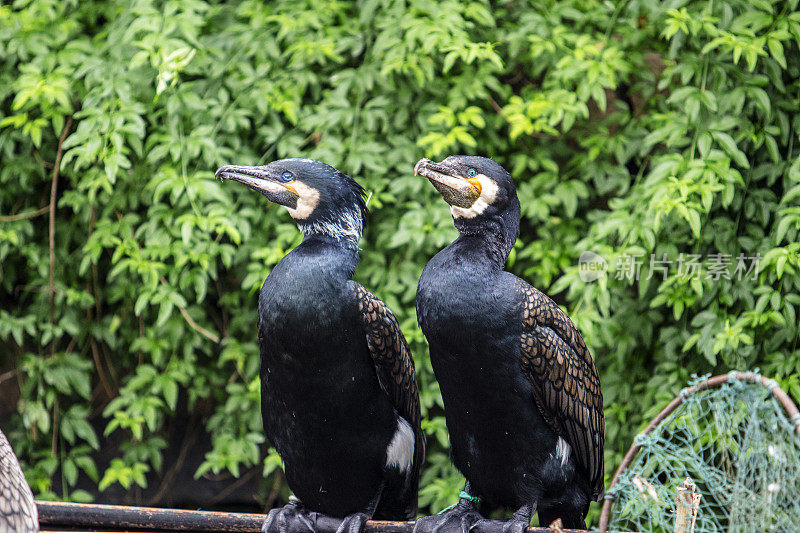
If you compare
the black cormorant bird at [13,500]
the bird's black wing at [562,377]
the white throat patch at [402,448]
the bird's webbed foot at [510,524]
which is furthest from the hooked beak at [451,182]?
the black cormorant bird at [13,500]

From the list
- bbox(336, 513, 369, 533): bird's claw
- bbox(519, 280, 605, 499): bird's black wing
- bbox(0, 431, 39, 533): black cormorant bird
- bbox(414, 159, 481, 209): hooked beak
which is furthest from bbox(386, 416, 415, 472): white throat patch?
bbox(0, 431, 39, 533): black cormorant bird

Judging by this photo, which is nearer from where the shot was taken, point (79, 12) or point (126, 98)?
point (126, 98)

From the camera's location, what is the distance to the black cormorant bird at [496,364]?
188cm

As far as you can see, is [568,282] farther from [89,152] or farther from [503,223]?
[89,152]

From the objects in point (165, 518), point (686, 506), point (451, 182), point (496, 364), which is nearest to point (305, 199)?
point (451, 182)

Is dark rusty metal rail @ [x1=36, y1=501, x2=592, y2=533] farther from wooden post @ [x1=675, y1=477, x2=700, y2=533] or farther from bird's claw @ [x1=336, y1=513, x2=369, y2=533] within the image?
wooden post @ [x1=675, y1=477, x2=700, y2=533]

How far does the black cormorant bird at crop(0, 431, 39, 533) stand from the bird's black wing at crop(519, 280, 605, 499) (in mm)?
1042

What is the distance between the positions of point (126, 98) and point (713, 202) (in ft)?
6.44

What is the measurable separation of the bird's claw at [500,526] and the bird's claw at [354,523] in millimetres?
274

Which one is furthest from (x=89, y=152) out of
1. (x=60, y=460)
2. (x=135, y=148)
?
(x=60, y=460)

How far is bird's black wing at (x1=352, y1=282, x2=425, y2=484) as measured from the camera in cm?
200

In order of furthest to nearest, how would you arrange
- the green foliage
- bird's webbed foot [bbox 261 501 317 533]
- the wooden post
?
the green foliage
bird's webbed foot [bbox 261 501 317 533]
the wooden post

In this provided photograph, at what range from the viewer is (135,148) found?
290 cm

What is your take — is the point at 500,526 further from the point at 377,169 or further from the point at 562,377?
the point at 377,169
